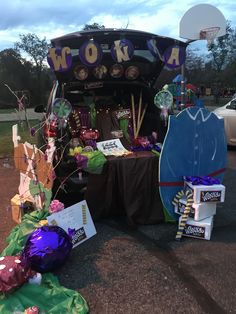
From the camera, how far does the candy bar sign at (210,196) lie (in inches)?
154

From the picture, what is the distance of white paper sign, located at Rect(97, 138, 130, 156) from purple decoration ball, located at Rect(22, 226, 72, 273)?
1597mm

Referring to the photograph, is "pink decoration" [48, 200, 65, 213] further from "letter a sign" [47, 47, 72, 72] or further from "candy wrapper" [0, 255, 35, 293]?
Result: "letter a sign" [47, 47, 72, 72]

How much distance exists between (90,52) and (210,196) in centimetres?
215

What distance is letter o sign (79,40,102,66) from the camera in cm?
447

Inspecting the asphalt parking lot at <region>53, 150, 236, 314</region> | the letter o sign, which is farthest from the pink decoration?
the letter o sign

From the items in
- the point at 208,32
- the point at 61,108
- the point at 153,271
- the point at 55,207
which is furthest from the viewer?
the point at 208,32

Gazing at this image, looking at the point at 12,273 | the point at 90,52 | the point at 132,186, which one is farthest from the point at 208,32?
the point at 12,273

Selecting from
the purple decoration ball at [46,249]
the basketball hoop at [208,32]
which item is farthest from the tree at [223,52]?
the purple decoration ball at [46,249]

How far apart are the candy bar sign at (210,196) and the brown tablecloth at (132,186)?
0.61 metres

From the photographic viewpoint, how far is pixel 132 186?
433 cm

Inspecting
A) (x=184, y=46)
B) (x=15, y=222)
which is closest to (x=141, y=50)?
(x=184, y=46)

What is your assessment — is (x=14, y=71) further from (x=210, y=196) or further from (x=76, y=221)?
(x=210, y=196)

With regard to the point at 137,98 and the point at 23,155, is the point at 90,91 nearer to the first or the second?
the point at 137,98

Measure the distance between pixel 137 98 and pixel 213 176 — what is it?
1.79 metres
